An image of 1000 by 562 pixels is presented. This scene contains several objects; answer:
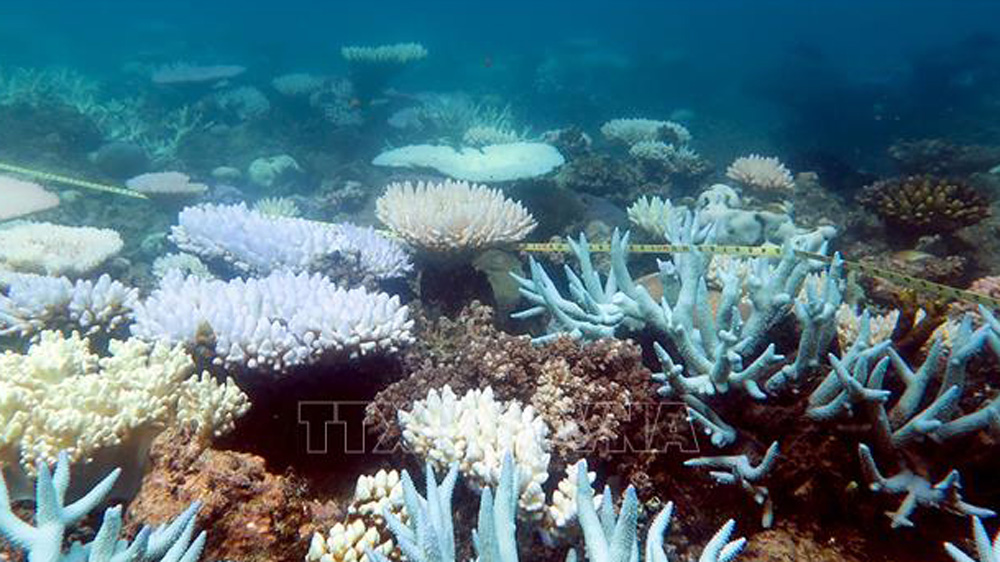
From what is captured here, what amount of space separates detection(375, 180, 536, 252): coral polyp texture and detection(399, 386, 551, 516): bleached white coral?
2.13 meters

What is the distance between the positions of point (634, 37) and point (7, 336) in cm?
5397

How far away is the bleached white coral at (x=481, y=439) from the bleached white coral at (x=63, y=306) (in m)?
2.60

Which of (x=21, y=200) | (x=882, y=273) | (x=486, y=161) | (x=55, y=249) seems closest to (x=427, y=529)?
(x=882, y=273)

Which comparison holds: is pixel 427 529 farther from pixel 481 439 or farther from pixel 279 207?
pixel 279 207

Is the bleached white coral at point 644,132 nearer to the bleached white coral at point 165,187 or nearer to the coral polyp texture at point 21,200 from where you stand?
the bleached white coral at point 165,187

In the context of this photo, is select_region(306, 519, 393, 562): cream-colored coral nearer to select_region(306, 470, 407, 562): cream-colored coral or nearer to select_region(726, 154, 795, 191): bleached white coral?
select_region(306, 470, 407, 562): cream-colored coral

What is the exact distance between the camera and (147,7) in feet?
211

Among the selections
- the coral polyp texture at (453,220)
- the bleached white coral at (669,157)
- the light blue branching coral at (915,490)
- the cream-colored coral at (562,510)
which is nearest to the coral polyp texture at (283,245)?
the coral polyp texture at (453,220)

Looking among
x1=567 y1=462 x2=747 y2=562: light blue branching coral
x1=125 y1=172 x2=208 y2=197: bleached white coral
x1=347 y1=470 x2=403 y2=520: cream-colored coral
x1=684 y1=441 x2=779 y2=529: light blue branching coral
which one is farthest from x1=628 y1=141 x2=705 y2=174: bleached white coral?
x1=567 y1=462 x2=747 y2=562: light blue branching coral

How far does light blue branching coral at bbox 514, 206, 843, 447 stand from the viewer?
2994mm

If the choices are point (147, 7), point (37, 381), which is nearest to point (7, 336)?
point (37, 381)

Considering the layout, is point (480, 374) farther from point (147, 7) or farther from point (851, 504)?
point (147, 7)

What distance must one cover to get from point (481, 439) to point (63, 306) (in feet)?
11.3

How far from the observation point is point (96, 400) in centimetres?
286
